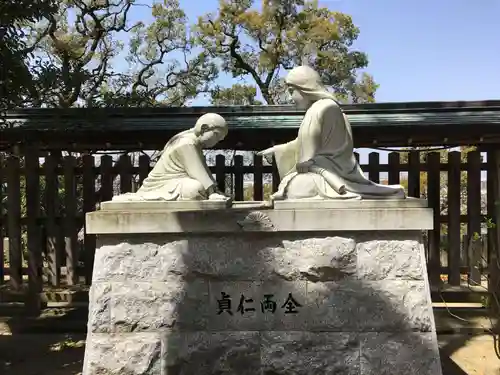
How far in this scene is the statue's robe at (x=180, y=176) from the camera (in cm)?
372

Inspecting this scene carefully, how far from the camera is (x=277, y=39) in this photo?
16734 mm

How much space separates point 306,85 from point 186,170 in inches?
46.2

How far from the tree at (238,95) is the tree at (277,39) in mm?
391

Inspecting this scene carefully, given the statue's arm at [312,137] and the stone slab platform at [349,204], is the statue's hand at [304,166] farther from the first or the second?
the stone slab platform at [349,204]

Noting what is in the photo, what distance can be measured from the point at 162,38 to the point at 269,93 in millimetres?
4325

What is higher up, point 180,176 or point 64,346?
point 180,176

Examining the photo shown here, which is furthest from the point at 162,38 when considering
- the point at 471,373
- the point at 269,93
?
the point at 471,373

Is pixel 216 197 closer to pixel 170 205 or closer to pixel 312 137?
pixel 170 205

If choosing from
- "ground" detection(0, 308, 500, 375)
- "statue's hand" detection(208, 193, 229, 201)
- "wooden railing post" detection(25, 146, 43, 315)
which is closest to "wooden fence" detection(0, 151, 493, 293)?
"wooden railing post" detection(25, 146, 43, 315)

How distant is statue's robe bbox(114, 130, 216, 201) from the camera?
3717mm

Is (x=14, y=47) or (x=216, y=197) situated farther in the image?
(x=14, y=47)

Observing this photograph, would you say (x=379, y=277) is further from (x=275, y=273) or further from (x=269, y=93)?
(x=269, y=93)

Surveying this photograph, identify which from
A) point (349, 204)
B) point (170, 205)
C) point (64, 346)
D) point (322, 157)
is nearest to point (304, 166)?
point (322, 157)

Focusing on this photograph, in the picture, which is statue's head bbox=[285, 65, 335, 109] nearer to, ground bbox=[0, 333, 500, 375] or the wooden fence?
the wooden fence
